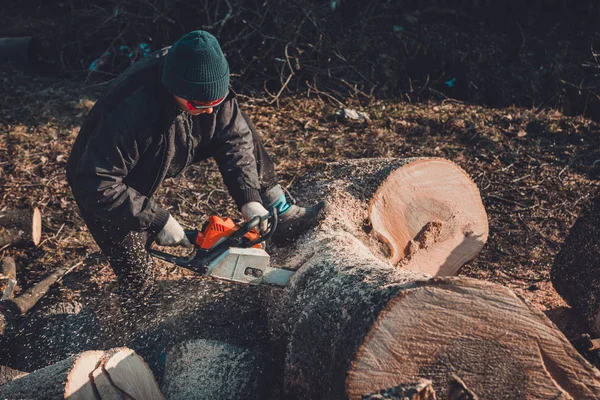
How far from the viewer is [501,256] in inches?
161

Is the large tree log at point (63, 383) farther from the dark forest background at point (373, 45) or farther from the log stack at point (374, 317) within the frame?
the dark forest background at point (373, 45)

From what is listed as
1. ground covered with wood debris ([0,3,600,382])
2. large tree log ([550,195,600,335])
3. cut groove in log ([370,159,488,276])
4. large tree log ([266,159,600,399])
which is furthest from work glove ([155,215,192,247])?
large tree log ([550,195,600,335])

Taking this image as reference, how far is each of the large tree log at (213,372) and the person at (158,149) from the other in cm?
52

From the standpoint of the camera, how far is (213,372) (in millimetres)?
2717

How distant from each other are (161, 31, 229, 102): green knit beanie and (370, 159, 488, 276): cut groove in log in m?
1.12

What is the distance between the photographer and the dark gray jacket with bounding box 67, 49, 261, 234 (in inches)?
108

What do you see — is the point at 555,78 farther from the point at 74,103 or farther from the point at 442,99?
the point at 74,103

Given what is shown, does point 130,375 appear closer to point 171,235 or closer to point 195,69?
point 171,235

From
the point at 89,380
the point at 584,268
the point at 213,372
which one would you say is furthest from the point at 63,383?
the point at 584,268

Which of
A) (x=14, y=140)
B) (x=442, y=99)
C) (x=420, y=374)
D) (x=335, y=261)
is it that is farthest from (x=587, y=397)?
(x=14, y=140)

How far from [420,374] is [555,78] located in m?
4.94

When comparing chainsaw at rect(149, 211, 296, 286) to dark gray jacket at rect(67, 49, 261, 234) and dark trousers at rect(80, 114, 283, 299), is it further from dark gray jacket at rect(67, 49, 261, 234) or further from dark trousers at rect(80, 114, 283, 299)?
dark trousers at rect(80, 114, 283, 299)

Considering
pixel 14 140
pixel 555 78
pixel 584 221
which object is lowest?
pixel 14 140

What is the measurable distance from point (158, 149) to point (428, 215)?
4.95 feet
